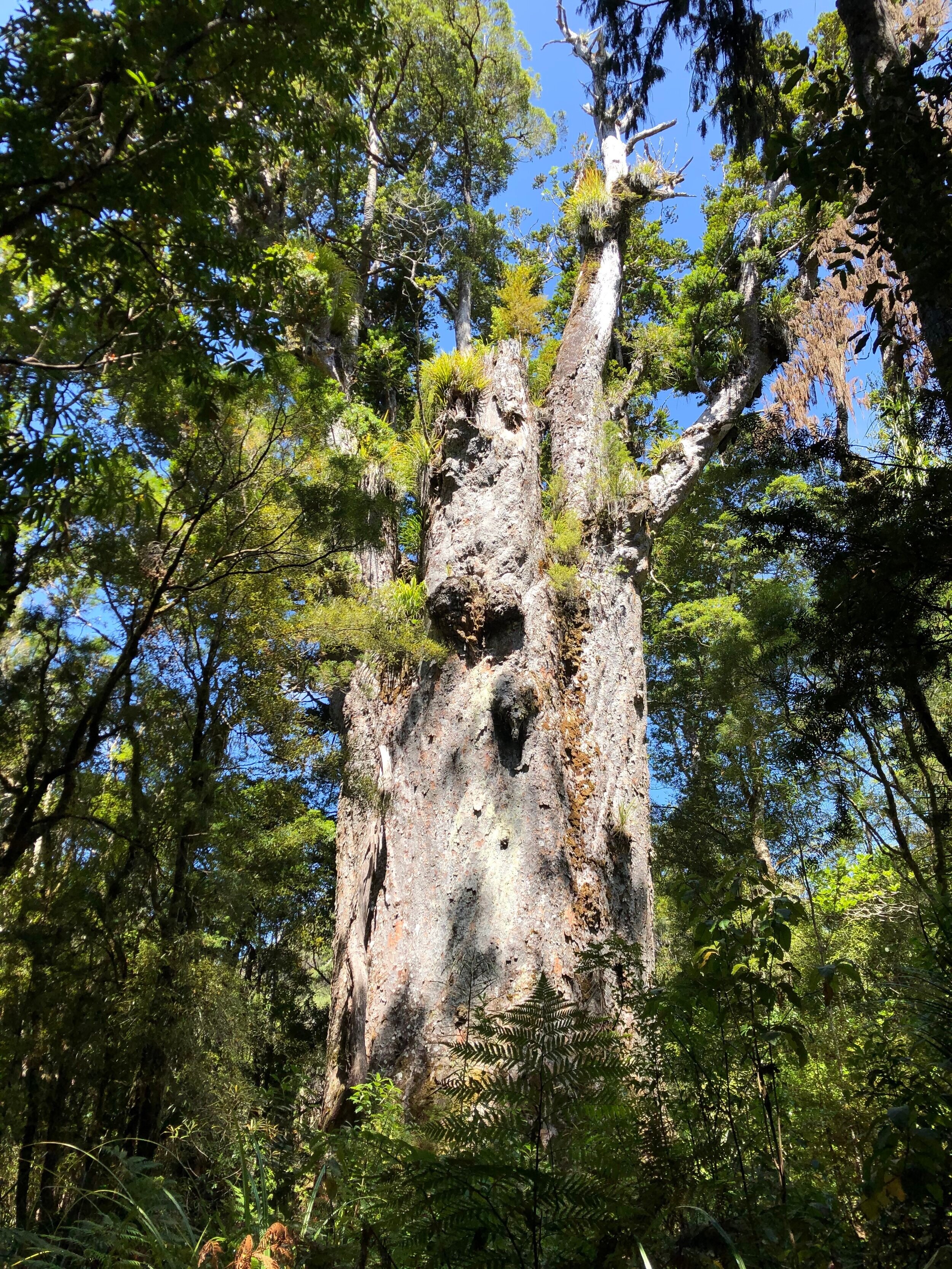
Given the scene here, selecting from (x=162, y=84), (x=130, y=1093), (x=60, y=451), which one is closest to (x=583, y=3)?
(x=162, y=84)

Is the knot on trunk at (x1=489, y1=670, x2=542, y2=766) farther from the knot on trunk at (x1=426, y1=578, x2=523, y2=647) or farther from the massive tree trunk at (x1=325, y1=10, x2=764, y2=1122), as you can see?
the knot on trunk at (x1=426, y1=578, x2=523, y2=647)

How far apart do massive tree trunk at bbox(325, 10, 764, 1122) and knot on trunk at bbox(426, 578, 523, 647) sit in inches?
0.5

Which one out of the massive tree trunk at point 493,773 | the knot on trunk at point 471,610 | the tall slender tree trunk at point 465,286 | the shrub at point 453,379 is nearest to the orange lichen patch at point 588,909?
the massive tree trunk at point 493,773

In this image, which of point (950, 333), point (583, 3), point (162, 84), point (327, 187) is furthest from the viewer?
point (327, 187)

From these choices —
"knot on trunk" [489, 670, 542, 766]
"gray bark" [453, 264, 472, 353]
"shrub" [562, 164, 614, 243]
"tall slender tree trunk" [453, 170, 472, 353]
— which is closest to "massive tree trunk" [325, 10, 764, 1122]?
"knot on trunk" [489, 670, 542, 766]

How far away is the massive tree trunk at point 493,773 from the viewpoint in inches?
186

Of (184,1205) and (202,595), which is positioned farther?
(202,595)

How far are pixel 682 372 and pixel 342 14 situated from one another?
7059 mm

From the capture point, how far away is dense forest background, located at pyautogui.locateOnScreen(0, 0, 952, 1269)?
80.7 inches

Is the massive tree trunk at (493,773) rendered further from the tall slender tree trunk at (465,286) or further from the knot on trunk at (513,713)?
the tall slender tree trunk at (465,286)

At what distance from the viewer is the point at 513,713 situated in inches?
209

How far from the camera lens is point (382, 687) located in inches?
263

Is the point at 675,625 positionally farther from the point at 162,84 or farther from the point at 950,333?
the point at 162,84

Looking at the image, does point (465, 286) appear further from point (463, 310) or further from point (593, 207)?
point (593, 207)
